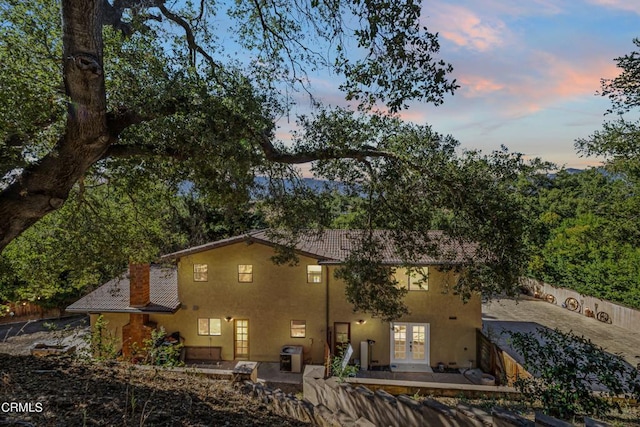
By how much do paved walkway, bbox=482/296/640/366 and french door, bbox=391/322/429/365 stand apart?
242 centimetres

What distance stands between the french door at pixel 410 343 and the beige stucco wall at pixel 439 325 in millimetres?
189

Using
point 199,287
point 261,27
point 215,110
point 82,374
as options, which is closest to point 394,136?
point 215,110

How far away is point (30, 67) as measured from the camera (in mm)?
4586

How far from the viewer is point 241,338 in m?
13.9

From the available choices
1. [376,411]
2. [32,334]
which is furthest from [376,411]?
[32,334]

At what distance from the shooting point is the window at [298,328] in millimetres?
13680

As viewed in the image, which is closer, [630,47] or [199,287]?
[630,47]

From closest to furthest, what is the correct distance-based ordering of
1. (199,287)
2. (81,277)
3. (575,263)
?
1. (81,277)
2. (199,287)
3. (575,263)

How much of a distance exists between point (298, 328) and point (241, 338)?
2.46 metres

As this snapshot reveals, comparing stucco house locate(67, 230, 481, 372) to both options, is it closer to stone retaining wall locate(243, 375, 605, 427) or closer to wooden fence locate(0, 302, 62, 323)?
stone retaining wall locate(243, 375, 605, 427)

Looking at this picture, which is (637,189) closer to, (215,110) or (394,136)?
(394,136)

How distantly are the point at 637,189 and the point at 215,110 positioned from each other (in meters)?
14.4

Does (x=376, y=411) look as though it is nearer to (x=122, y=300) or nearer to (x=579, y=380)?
(x=579, y=380)

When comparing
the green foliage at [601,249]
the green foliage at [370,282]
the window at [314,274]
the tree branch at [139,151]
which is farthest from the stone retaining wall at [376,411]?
the window at [314,274]
